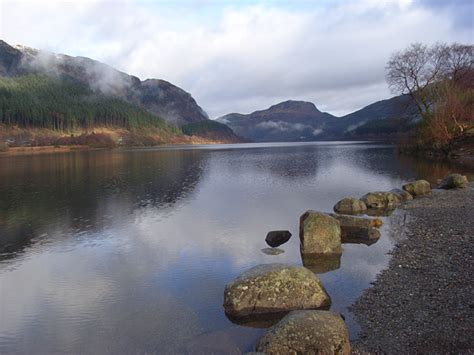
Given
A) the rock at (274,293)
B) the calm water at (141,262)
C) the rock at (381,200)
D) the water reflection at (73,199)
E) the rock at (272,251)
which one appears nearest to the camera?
the calm water at (141,262)

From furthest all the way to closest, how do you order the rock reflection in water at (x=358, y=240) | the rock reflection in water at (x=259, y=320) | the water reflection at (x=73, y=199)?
the water reflection at (x=73, y=199)
the rock reflection in water at (x=358, y=240)
the rock reflection in water at (x=259, y=320)

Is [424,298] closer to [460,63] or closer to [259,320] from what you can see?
[259,320]

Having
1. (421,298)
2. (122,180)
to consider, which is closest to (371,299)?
(421,298)

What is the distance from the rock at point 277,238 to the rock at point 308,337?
12.4 m

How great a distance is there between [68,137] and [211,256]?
651 feet

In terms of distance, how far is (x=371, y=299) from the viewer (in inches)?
604

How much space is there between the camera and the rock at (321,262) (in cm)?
1984

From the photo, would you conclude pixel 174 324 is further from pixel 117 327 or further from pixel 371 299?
pixel 371 299

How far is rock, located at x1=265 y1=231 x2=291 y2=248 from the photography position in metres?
24.5

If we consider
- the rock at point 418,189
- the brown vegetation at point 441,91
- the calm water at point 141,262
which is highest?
the brown vegetation at point 441,91

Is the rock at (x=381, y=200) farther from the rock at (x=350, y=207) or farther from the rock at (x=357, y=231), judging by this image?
the rock at (x=357, y=231)

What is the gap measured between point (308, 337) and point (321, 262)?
32.4 ft

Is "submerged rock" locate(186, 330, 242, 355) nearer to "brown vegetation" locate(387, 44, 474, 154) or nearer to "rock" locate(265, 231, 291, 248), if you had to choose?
"rock" locate(265, 231, 291, 248)

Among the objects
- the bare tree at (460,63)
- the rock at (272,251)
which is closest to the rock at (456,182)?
the rock at (272,251)
